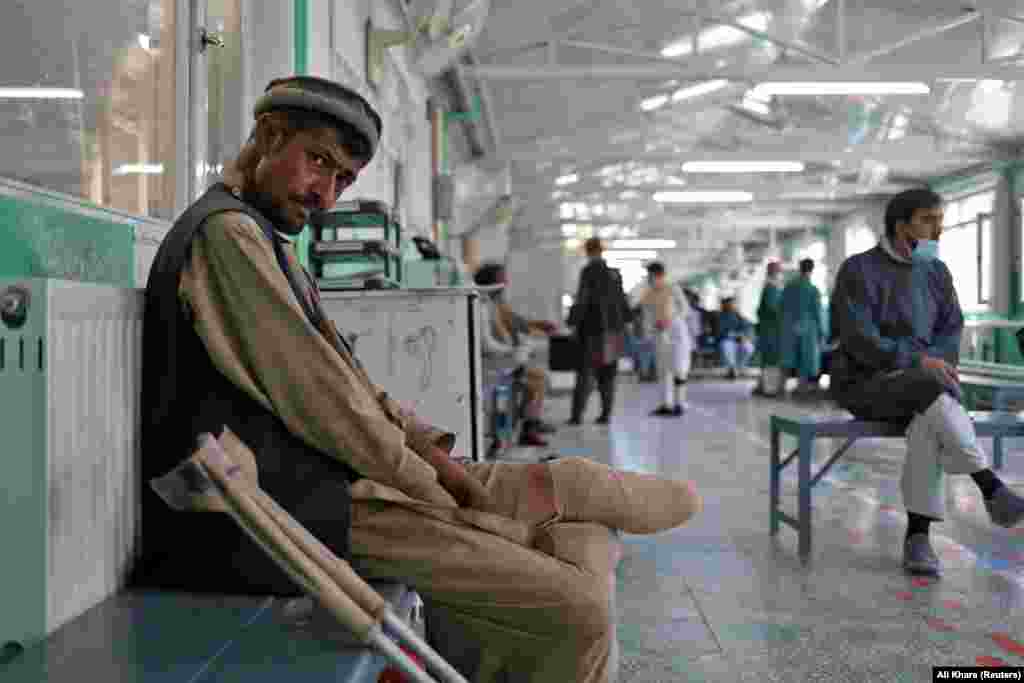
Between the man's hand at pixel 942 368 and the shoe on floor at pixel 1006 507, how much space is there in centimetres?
40

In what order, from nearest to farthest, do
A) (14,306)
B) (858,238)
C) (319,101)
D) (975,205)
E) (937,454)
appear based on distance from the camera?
1. (14,306)
2. (319,101)
3. (937,454)
4. (975,205)
5. (858,238)

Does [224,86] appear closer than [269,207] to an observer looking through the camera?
No

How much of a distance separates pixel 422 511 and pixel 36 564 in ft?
1.80

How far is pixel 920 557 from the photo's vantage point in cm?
337

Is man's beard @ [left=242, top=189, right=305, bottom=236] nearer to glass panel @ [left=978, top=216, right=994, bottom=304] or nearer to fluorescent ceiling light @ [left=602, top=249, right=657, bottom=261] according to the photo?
glass panel @ [left=978, top=216, right=994, bottom=304]

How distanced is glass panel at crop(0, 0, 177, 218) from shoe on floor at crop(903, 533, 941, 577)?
8.79 feet

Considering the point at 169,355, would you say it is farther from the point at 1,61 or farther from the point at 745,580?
the point at 745,580

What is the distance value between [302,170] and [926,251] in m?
2.98

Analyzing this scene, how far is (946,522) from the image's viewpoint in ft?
13.9

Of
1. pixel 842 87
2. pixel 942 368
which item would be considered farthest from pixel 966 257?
pixel 942 368

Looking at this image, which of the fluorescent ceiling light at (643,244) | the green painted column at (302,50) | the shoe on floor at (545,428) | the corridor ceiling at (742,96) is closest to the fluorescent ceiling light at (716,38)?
the corridor ceiling at (742,96)

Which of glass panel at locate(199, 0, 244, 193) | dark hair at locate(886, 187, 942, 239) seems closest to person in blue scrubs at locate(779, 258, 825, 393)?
dark hair at locate(886, 187, 942, 239)

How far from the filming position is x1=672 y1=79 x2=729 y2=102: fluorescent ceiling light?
1177 cm

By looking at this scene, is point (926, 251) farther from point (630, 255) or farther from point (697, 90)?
point (630, 255)
